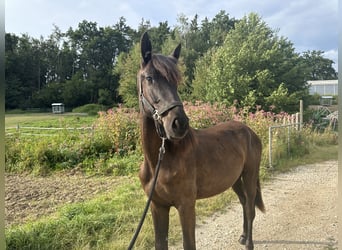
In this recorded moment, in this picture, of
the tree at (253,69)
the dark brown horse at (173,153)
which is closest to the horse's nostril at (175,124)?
the dark brown horse at (173,153)

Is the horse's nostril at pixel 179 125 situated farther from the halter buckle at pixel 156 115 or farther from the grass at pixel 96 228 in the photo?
the grass at pixel 96 228

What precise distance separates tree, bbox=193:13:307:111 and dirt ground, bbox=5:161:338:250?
11.7 meters

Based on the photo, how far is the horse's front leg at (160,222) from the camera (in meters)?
2.32

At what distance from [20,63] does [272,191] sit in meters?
49.0

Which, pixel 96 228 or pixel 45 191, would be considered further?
pixel 45 191

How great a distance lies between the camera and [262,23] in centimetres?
2334

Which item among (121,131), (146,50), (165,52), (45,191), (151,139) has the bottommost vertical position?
(45,191)

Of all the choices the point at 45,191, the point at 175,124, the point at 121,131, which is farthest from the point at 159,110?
the point at 121,131

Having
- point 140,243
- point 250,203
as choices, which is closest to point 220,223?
point 250,203

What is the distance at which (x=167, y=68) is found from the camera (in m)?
1.91

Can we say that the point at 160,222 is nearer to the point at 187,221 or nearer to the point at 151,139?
the point at 187,221

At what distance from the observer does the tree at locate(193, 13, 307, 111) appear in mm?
18578

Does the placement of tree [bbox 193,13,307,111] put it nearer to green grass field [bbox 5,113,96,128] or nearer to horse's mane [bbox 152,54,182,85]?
green grass field [bbox 5,113,96,128]

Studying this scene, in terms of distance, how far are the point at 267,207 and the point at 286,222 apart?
625 mm
